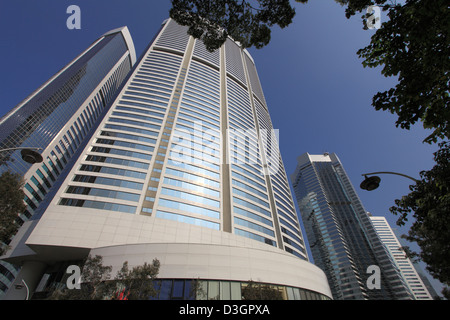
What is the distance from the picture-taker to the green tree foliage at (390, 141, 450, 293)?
7859mm

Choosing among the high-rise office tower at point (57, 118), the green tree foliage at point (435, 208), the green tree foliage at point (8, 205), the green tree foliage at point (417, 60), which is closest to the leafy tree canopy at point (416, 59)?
the green tree foliage at point (417, 60)

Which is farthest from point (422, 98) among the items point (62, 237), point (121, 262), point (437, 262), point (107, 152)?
point (107, 152)

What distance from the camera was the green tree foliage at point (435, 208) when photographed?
7.86 meters

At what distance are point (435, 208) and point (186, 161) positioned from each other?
41585mm

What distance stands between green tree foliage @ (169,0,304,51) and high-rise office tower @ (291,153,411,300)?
121846 millimetres

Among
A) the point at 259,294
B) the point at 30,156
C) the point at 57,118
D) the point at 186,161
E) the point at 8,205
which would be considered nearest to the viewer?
the point at 30,156

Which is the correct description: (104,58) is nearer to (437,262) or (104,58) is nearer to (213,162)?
(213,162)

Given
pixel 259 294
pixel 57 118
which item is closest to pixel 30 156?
pixel 259 294

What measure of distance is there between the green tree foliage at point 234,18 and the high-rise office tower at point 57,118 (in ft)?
136

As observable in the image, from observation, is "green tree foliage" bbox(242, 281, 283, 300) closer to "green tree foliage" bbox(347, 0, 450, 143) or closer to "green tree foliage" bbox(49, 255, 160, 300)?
"green tree foliage" bbox(49, 255, 160, 300)

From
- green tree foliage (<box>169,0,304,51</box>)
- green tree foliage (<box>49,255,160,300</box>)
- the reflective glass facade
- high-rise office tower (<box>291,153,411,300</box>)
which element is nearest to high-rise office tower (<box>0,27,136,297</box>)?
the reflective glass facade

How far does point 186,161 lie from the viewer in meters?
46.1

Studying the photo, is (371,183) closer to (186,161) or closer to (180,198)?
(180,198)
